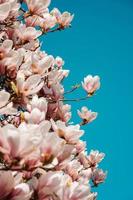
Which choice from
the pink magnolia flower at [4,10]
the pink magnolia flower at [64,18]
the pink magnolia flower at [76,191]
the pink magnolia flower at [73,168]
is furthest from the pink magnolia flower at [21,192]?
the pink magnolia flower at [64,18]

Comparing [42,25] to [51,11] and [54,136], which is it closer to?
[51,11]

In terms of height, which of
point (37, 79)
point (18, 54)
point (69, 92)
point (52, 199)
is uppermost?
point (69, 92)

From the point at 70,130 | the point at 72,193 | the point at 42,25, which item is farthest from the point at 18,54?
the point at 42,25

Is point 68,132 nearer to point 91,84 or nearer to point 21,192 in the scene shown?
point 21,192

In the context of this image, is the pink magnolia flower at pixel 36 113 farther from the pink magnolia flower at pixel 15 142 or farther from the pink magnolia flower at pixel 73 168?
the pink magnolia flower at pixel 73 168

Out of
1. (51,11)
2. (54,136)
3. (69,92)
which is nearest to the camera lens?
(54,136)

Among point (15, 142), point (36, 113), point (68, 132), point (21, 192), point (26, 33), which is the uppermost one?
point (26, 33)

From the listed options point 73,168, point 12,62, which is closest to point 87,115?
point 73,168
